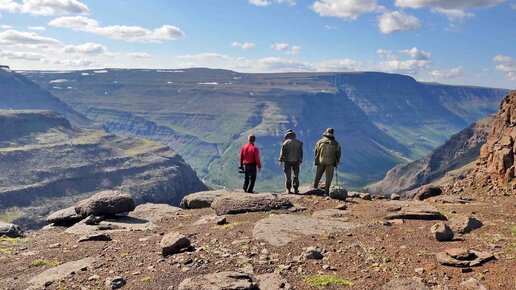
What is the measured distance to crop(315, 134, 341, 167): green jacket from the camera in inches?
1265

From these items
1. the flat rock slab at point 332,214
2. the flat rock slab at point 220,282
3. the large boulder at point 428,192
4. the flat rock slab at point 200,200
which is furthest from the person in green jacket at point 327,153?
the flat rock slab at point 220,282

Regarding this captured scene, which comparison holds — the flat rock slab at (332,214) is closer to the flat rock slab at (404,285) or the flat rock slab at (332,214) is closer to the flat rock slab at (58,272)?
the flat rock slab at (404,285)

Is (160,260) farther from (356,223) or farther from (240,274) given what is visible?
(356,223)

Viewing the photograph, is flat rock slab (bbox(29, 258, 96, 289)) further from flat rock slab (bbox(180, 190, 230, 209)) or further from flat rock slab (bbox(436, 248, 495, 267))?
flat rock slab (bbox(436, 248, 495, 267))

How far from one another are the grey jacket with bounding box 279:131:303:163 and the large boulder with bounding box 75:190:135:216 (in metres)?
11.1

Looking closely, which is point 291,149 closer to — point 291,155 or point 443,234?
point 291,155

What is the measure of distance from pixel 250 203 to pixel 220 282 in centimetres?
1232

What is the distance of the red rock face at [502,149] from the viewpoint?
129 ft

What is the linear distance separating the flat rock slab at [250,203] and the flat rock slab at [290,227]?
244cm

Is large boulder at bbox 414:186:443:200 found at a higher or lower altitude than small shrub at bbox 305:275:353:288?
lower

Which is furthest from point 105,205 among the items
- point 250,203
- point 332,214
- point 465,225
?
point 465,225

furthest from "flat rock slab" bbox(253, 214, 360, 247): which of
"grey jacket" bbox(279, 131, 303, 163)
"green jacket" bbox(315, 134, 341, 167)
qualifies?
"grey jacket" bbox(279, 131, 303, 163)

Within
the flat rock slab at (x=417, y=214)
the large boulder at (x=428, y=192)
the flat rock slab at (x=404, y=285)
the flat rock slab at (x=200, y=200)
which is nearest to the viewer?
the flat rock slab at (x=404, y=285)

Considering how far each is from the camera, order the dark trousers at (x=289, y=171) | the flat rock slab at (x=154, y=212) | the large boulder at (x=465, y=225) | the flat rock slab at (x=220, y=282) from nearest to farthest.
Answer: the flat rock slab at (x=220, y=282) → the large boulder at (x=465, y=225) → the flat rock slab at (x=154, y=212) → the dark trousers at (x=289, y=171)
